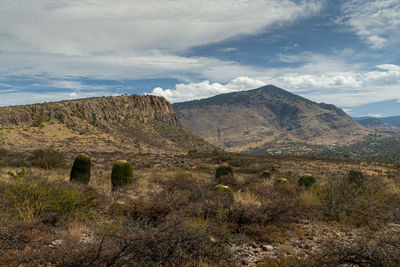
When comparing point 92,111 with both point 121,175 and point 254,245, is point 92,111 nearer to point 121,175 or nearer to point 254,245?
point 121,175

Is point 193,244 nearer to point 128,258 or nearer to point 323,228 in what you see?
point 128,258

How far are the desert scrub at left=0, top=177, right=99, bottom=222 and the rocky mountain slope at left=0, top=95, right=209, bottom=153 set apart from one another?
4071 cm

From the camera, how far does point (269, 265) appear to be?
398 cm

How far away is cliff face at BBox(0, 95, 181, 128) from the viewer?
178ft

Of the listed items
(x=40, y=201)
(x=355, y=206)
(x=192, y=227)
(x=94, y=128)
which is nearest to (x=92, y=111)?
(x=94, y=128)

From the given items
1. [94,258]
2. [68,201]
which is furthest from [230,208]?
[68,201]

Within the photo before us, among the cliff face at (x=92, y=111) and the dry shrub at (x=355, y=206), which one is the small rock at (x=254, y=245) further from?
the cliff face at (x=92, y=111)

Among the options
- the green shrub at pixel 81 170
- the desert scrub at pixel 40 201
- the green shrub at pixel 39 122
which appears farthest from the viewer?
the green shrub at pixel 39 122

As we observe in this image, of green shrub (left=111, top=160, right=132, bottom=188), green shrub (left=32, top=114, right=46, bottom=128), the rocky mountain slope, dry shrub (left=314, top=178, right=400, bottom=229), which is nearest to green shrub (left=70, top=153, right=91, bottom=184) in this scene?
green shrub (left=111, top=160, right=132, bottom=188)

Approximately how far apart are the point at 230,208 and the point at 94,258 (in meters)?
3.79

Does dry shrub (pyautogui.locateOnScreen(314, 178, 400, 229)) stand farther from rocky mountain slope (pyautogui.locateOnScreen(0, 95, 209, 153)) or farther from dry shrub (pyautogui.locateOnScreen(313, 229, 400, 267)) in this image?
rocky mountain slope (pyautogui.locateOnScreen(0, 95, 209, 153))

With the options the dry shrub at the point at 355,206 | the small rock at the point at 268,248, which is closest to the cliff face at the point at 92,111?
the small rock at the point at 268,248

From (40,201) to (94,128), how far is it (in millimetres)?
61944

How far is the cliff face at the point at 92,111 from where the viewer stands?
54344mm
